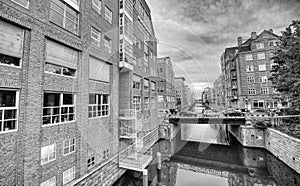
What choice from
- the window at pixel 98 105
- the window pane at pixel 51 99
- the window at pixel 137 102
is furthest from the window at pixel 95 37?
the window at pixel 137 102

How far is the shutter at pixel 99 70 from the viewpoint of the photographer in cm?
989

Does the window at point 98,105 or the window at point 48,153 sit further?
the window at point 98,105

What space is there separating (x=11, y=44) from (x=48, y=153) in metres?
4.79

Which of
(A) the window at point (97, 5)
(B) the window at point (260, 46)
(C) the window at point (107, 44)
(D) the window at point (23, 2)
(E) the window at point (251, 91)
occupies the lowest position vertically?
(E) the window at point (251, 91)

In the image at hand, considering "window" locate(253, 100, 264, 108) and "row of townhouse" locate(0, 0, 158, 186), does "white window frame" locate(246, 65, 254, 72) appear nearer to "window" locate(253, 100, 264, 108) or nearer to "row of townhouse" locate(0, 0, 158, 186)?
"window" locate(253, 100, 264, 108)

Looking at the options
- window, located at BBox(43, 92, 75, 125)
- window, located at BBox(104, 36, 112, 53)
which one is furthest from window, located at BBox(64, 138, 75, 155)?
window, located at BBox(104, 36, 112, 53)

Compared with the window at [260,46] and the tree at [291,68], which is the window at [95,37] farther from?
the window at [260,46]

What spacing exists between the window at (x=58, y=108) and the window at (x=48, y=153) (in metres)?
1.10

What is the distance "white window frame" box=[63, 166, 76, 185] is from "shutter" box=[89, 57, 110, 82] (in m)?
5.53

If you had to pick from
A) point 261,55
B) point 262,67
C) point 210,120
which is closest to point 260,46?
point 261,55

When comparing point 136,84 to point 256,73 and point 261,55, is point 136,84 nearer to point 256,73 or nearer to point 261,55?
point 256,73

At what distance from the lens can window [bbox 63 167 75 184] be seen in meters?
7.39

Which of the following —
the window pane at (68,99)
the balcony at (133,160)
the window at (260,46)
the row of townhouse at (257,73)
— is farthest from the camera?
the window at (260,46)

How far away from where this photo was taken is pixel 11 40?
5.55m
